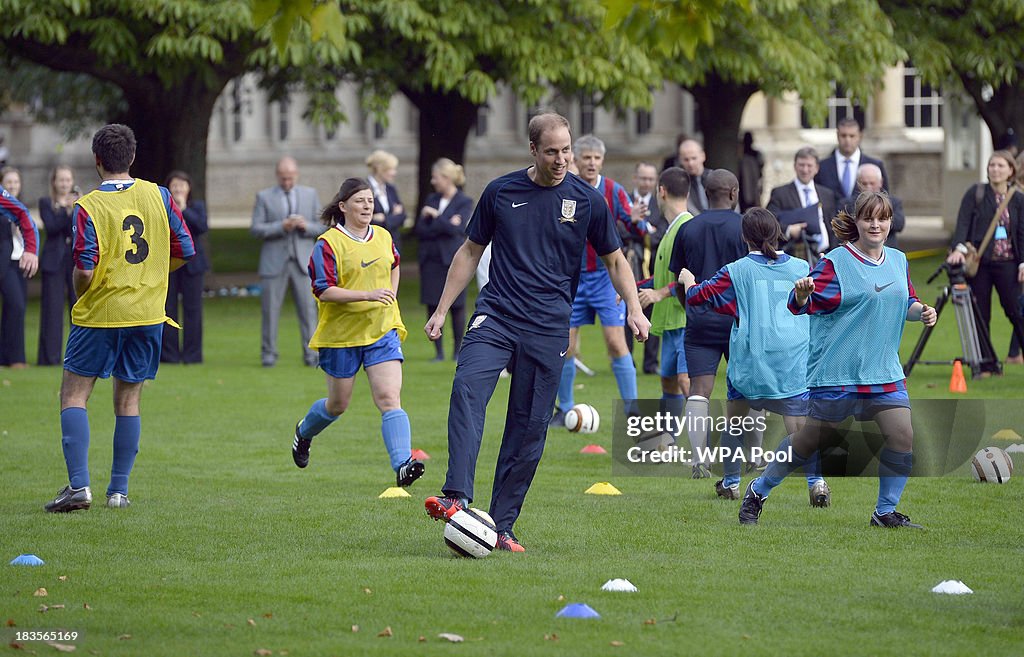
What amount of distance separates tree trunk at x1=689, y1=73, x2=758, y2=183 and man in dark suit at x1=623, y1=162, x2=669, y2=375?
11.7 m

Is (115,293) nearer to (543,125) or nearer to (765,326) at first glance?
(543,125)

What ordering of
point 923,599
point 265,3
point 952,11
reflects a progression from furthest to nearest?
point 952,11 < point 923,599 < point 265,3

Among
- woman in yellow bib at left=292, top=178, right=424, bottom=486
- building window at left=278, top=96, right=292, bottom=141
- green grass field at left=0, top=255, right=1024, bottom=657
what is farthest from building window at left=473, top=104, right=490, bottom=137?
woman in yellow bib at left=292, top=178, right=424, bottom=486

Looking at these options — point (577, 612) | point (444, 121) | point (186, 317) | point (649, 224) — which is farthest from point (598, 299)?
point (444, 121)

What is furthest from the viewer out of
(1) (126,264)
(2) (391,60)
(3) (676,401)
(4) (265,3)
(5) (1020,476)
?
(2) (391,60)

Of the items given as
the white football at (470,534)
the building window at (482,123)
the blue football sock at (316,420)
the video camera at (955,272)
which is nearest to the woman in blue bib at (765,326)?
the white football at (470,534)

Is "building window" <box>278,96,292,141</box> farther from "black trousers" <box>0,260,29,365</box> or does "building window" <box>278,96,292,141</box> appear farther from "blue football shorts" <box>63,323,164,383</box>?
"blue football shorts" <box>63,323,164,383</box>

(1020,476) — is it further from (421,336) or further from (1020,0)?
(1020,0)

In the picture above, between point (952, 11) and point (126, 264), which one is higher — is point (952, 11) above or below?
above

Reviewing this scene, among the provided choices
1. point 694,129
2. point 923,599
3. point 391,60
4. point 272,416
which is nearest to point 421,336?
point 391,60

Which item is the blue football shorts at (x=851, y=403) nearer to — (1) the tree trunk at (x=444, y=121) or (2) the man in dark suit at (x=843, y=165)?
(2) the man in dark suit at (x=843, y=165)

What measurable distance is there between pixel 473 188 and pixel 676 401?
4074 centimetres

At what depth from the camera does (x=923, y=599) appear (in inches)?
263

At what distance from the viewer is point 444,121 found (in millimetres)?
33344
